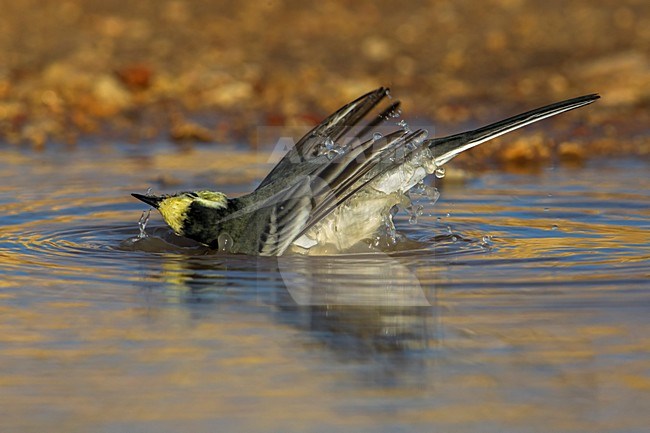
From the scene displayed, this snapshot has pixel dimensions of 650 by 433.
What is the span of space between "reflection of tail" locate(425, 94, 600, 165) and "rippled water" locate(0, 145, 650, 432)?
557 mm

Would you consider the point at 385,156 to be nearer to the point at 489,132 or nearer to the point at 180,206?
→ the point at 489,132

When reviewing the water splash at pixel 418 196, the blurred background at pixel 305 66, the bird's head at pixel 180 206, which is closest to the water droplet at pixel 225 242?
the bird's head at pixel 180 206

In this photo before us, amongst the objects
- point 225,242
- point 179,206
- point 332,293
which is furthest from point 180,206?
point 332,293

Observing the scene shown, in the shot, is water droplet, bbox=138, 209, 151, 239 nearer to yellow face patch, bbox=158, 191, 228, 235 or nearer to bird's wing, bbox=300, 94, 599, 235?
yellow face patch, bbox=158, 191, 228, 235

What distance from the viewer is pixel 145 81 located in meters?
13.8

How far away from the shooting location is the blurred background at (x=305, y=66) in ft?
40.5

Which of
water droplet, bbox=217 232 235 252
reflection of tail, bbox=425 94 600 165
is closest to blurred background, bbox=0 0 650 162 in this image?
reflection of tail, bbox=425 94 600 165

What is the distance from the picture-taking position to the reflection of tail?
687 centimetres

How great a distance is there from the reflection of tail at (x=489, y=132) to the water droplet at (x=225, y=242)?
1224 mm

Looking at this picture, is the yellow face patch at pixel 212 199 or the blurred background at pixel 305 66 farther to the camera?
the blurred background at pixel 305 66

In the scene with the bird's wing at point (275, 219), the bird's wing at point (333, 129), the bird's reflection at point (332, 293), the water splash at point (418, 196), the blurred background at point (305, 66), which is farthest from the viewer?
the blurred background at point (305, 66)

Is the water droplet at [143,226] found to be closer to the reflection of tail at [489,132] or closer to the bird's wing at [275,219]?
the bird's wing at [275,219]

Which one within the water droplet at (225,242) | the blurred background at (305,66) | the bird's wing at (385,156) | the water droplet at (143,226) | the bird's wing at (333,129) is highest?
the blurred background at (305,66)

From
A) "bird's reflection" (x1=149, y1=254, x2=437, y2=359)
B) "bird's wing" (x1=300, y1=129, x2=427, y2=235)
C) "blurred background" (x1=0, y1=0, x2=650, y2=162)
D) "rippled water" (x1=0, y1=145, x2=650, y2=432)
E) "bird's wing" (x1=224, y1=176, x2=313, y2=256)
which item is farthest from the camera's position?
"blurred background" (x1=0, y1=0, x2=650, y2=162)
